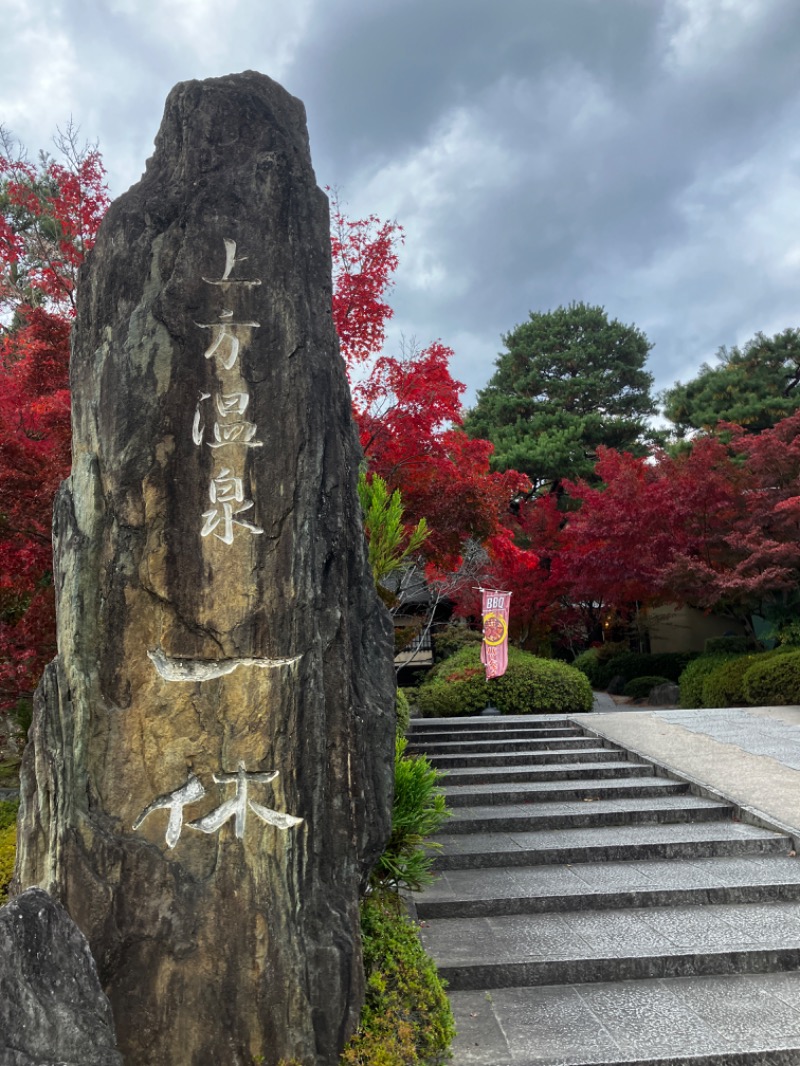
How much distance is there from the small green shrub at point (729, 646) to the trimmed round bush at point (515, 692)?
4.19m

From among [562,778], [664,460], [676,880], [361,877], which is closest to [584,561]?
[664,460]

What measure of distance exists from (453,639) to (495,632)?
5.17 m

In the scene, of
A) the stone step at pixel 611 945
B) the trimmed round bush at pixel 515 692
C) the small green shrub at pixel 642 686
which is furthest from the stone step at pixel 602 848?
the small green shrub at pixel 642 686

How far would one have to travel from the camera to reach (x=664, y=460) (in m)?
15.5

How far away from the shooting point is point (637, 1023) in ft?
13.6

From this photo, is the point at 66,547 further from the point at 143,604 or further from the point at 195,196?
the point at 195,196

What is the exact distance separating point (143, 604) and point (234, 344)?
1291mm

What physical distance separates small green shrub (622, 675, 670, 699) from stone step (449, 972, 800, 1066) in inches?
555

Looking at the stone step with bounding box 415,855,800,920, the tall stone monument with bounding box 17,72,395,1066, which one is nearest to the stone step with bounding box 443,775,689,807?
the stone step with bounding box 415,855,800,920

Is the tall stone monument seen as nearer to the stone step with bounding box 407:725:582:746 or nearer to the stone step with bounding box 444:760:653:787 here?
the stone step with bounding box 444:760:653:787

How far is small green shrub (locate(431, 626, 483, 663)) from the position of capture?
17984 millimetres

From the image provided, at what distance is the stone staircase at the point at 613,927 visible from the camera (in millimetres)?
4000

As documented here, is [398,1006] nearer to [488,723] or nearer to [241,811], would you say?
[241,811]

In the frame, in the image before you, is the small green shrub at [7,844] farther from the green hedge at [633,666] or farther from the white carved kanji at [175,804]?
the green hedge at [633,666]
